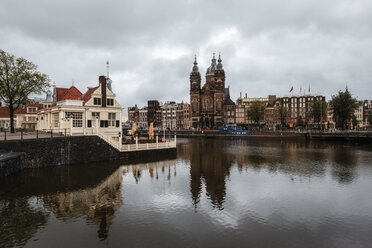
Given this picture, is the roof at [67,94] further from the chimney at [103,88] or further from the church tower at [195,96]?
the church tower at [195,96]

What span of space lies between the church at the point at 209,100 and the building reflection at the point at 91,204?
126280 millimetres

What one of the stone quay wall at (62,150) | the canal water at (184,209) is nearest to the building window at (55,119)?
the stone quay wall at (62,150)

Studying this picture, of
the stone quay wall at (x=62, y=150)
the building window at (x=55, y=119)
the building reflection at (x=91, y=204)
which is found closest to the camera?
the building reflection at (x=91, y=204)

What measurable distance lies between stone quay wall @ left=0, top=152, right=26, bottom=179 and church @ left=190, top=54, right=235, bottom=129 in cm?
12255

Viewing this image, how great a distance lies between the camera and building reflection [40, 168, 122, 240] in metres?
14.6

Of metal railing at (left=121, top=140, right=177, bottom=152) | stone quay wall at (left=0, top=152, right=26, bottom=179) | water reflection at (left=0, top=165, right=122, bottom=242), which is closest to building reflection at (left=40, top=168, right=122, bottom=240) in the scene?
water reflection at (left=0, top=165, right=122, bottom=242)

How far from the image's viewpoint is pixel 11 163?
81.4 ft

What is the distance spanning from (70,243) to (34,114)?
64.8 metres

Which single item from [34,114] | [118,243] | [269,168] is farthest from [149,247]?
[34,114]

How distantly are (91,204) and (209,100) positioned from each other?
137 meters

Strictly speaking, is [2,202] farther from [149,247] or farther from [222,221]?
[222,221]

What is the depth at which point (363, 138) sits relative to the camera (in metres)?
74.3

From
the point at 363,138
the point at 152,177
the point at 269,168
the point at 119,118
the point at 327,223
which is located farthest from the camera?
the point at 363,138

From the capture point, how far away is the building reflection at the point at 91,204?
48.0 ft
